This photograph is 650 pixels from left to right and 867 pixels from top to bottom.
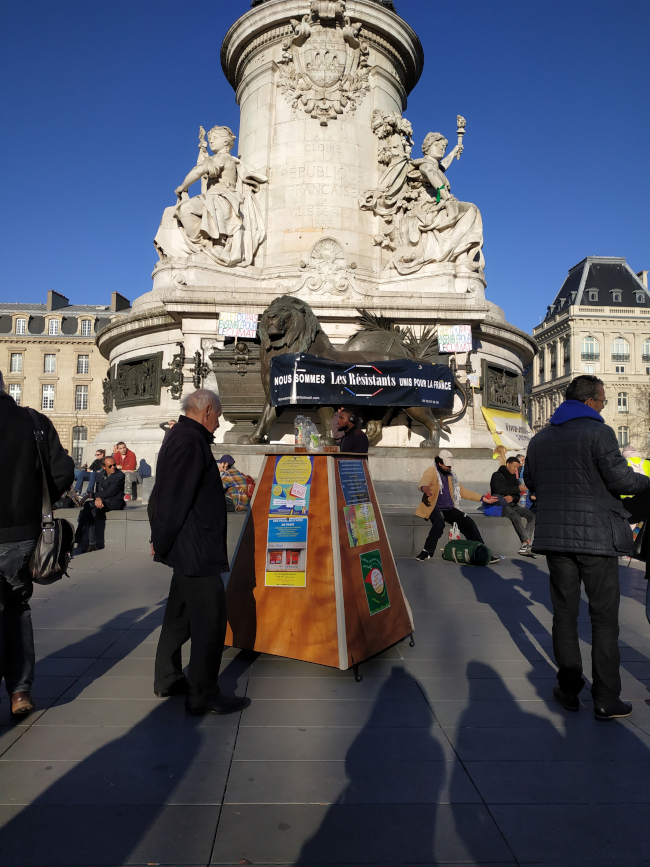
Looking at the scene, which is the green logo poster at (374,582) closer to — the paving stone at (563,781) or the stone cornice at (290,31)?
the paving stone at (563,781)

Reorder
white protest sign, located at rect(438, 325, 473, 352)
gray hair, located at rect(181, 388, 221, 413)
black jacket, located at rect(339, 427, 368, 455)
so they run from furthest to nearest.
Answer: white protest sign, located at rect(438, 325, 473, 352), black jacket, located at rect(339, 427, 368, 455), gray hair, located at rect(181, 388, 221, 413)

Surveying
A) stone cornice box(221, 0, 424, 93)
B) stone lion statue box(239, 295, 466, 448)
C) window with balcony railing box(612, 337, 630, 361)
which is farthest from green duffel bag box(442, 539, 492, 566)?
window with balcony railing box(612, 337, 630, 361)

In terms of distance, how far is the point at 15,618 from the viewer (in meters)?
3.69

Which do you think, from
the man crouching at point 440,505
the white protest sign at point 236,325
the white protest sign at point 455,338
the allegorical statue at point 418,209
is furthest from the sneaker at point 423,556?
the allegorical statue at point 418,209

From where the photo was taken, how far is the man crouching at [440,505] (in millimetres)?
8602

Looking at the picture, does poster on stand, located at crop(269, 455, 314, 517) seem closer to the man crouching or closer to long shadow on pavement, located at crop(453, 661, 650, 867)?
long shadow on pavement, located at crop(453, 661, 650, 867)

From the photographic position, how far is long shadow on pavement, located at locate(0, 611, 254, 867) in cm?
236

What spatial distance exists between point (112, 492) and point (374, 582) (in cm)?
645

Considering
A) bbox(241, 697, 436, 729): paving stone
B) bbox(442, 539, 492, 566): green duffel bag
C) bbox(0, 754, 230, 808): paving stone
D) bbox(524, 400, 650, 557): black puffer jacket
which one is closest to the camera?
bbox(0, 754, 230, 808): paving stone

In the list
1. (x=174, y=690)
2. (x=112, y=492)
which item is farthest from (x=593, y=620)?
(x=112, y=492)

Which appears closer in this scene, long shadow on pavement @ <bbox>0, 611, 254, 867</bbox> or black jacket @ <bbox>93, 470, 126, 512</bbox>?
long shadow on pavement @ <bbox>0, 611, 254, 867</bbox>

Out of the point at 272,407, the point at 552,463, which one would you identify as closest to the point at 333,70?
the point at 272,407

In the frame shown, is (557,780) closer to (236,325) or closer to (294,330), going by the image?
(294,330)

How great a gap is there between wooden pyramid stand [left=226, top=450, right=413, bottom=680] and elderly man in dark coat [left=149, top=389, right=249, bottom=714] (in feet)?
2.31
